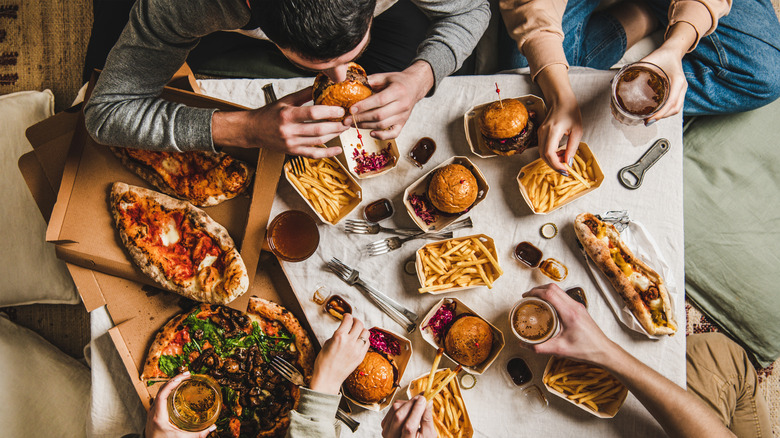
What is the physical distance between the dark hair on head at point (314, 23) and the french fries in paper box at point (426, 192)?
3.07 ft

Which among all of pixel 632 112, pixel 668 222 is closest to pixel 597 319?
pixel 668 222

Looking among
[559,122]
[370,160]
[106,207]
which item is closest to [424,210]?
[370,160]

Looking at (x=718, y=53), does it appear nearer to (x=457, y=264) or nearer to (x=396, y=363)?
(x=457, y=264)

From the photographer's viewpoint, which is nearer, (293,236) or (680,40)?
(680,40)

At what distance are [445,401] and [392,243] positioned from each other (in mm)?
847

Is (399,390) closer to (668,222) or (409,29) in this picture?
(668,222)

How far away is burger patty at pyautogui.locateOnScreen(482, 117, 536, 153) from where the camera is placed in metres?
2.16

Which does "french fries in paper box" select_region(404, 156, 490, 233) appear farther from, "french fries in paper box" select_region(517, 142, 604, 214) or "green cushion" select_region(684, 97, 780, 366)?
"green cushion" select_region(684, 97, 780, 366)

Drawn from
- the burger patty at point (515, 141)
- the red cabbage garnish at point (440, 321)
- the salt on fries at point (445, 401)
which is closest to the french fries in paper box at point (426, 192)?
the burger patty at point (515, 141)

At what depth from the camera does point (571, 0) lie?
250 cm

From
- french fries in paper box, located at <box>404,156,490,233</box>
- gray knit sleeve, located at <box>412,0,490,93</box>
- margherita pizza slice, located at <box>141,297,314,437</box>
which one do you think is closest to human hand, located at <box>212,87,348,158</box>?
french fries in paper box, located at <box>404,156,490,233</box>

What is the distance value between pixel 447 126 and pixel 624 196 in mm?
1001

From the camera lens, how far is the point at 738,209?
2.64 meters

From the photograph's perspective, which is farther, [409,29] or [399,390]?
[409,29]
